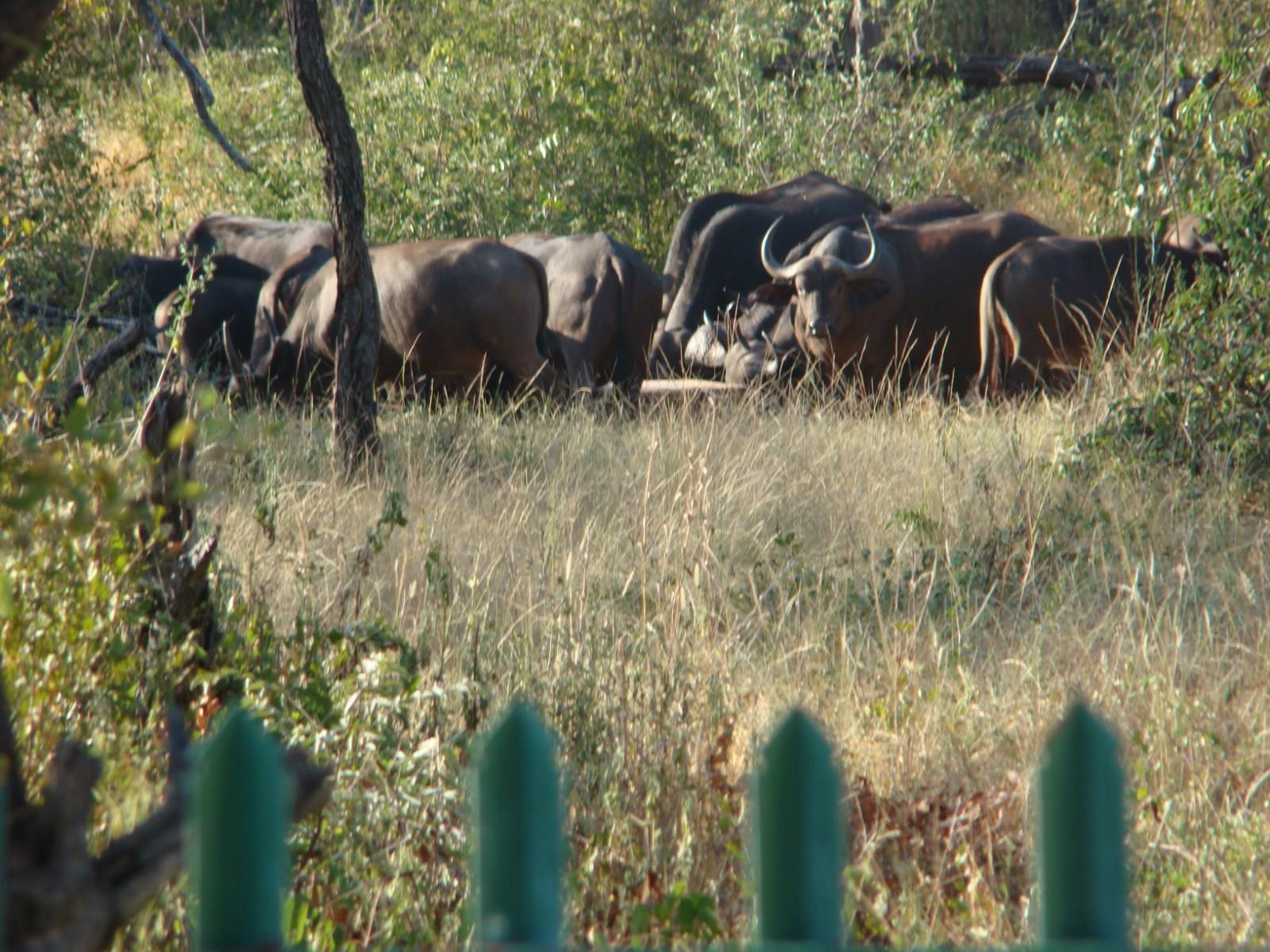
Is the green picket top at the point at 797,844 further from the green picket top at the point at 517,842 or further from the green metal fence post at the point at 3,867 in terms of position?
the green metal fence post at the point at 3,867

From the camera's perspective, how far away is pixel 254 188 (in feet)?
47.8

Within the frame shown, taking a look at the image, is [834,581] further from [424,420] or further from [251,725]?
[424,420]

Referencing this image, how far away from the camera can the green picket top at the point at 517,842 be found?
1.08m

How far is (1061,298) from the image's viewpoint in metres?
8.91

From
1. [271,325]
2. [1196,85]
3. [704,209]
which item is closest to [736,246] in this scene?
[704,209]

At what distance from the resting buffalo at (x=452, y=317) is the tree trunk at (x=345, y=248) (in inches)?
95.8

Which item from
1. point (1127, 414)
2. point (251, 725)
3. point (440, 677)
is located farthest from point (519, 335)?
point (251, 725)

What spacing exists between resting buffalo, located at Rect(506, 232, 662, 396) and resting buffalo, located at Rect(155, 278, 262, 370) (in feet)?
7.61

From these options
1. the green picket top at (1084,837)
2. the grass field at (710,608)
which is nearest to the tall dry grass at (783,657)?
the grass field at (710,608)

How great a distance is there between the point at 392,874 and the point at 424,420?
561 centimetres

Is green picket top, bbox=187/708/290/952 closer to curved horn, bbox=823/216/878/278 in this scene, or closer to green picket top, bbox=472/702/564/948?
green picket top, bbox=472/702/564/948

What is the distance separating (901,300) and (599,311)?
2217 millimetres

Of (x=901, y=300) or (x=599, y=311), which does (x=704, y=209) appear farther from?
(x=599, y=311)

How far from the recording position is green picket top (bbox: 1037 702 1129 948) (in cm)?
109
